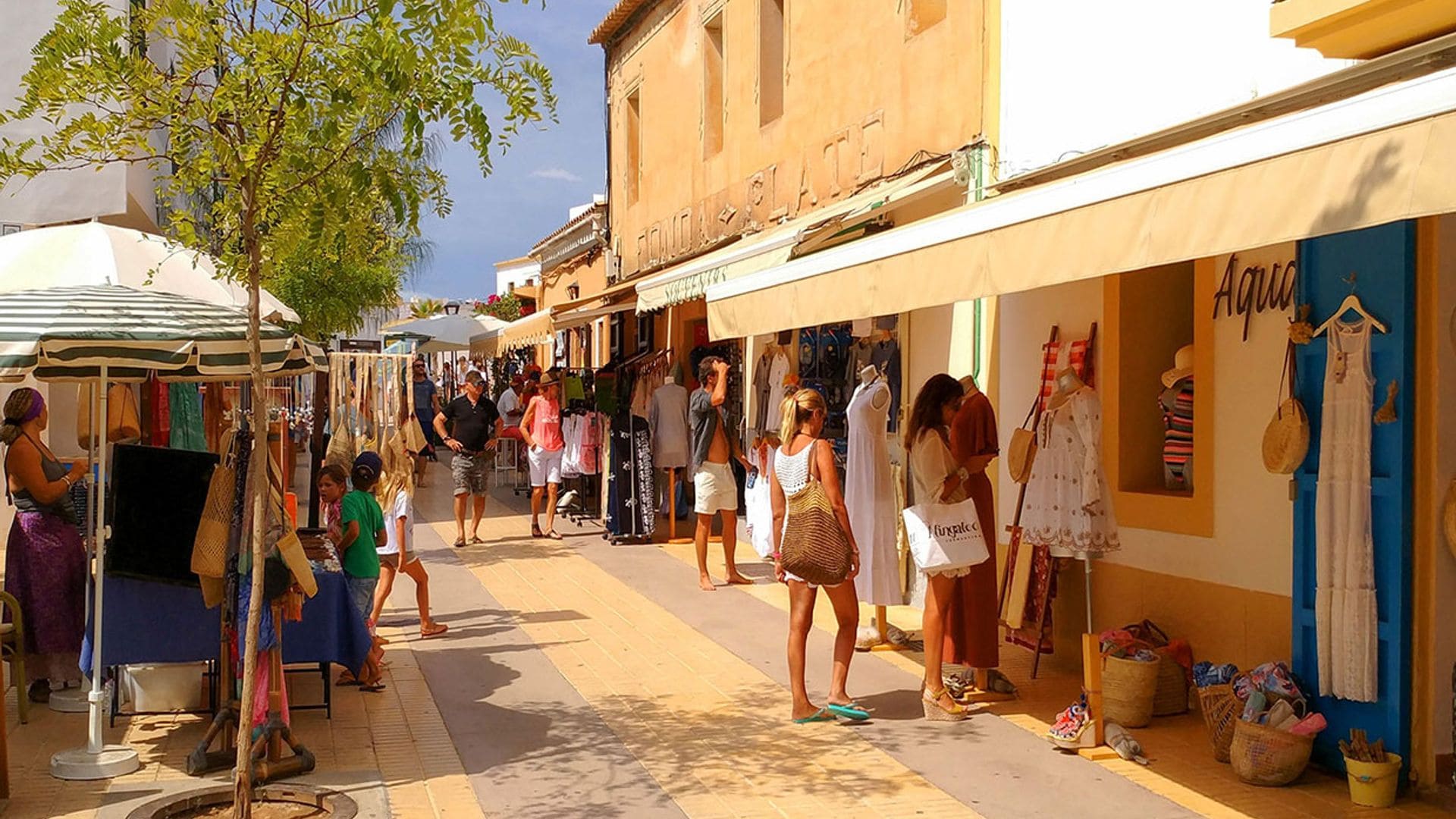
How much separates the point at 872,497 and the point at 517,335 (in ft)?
44.8

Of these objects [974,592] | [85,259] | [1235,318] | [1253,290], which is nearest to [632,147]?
[85,259]

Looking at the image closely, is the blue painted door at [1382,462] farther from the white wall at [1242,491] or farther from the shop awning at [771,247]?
the shop awning at [771,247]

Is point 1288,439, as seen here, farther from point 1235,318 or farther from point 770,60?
point 770,60

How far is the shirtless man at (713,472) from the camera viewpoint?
38.0 ft

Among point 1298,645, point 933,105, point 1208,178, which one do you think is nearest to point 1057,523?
point 1298,645

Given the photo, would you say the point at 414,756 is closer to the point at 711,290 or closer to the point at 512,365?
the point at 711,290

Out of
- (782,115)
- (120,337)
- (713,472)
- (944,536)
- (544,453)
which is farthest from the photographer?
(544,453)

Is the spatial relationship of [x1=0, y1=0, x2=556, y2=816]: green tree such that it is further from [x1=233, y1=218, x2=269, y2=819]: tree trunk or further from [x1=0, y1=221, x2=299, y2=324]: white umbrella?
[x1=0, y1=221, x2=299, y2=324]: white umbrella

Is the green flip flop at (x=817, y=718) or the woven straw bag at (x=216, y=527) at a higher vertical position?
the woven straw bag at (x=216, y=527)

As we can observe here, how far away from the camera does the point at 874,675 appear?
812cm

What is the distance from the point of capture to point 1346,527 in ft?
19.0

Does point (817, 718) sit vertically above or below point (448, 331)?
below

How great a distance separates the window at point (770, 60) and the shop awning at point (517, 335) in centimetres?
556

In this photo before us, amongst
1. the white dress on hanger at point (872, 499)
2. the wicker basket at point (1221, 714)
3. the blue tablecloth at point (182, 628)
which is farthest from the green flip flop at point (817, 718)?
the blue tablecloth at point (182, 628)
